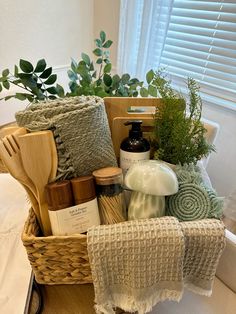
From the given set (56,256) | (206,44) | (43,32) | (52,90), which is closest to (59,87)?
(52,90)

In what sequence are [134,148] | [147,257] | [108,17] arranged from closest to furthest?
[147,257]
[134,148]
[108,17]

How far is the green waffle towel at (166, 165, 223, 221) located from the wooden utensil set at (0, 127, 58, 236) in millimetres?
238

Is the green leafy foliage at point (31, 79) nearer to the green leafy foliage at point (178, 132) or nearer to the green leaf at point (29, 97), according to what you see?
the green leaf at point (29, 97)

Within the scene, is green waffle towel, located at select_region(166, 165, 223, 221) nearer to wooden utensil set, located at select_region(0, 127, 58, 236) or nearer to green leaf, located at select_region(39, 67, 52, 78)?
wooden utensil set, located at select_region(0, 127, 58, 236)

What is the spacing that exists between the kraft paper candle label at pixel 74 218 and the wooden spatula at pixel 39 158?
0.04 metres

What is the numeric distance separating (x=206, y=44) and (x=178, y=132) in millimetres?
880

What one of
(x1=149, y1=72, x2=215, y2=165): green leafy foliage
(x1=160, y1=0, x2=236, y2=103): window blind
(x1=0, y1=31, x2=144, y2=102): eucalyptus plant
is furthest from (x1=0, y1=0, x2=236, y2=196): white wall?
(x1=149, y1=72, x2=215, y2=165): green leafy foliage

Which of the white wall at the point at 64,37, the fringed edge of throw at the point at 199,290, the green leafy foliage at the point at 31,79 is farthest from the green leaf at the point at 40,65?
the fringed edge of throw at the point at 199,290

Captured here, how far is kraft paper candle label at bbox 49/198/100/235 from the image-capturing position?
41 centimetres

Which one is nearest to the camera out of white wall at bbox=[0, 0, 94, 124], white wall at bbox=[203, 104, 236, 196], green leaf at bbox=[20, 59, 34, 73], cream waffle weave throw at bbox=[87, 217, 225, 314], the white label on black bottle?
cream waffle weave throw at bbox=[87, 217, 225, 314]

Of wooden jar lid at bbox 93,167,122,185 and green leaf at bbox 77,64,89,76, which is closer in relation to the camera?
wooden jar lid at bbox 93,167,122,185

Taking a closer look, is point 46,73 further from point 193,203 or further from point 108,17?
point 108,17

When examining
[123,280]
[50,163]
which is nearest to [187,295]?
[123,280]

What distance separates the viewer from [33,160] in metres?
0.40
